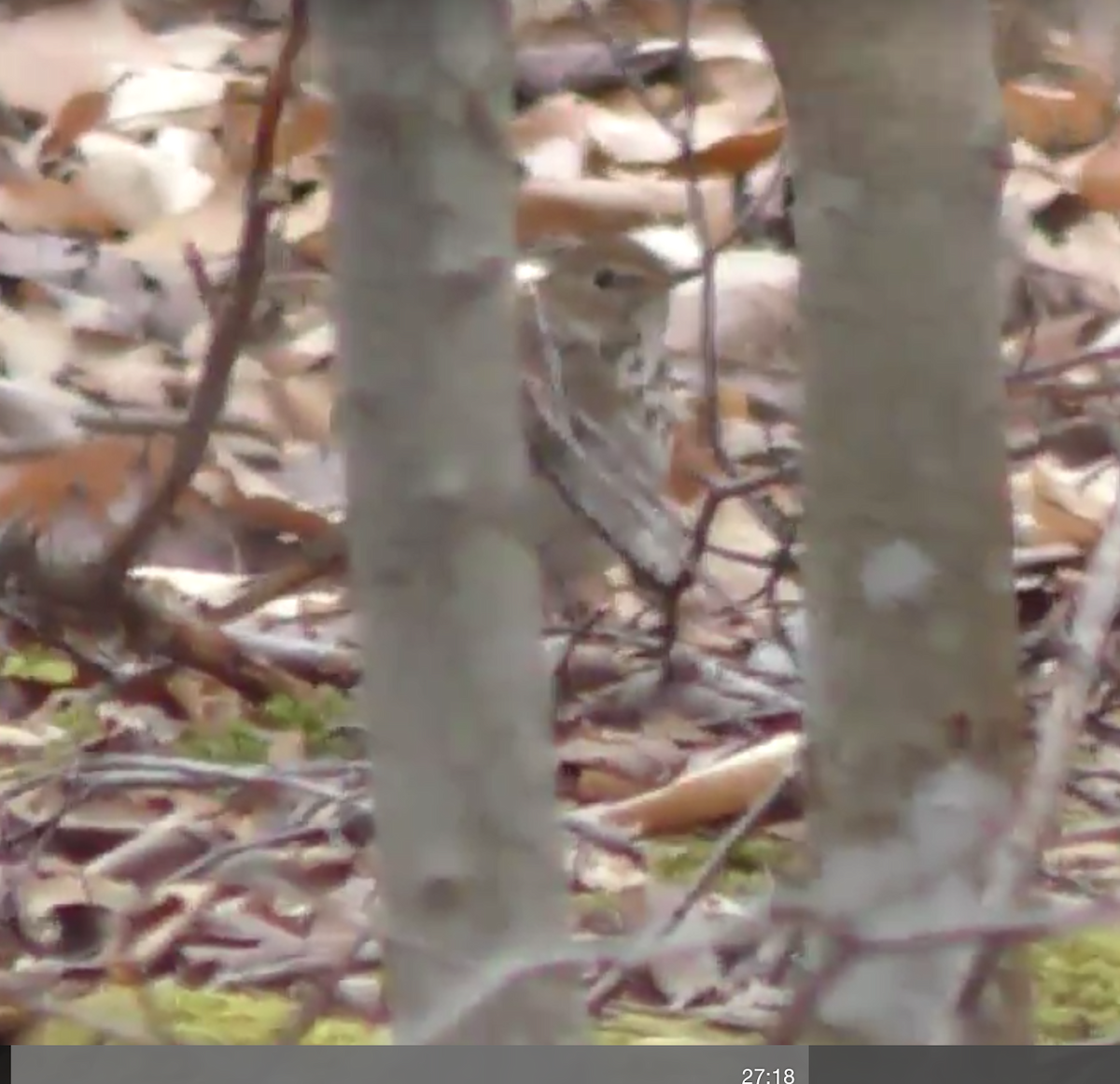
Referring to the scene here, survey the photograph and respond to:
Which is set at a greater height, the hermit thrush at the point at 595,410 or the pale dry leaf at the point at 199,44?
the hermit thrush at the point at 595,410

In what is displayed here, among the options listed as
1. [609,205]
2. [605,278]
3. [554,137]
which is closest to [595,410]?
[605,278]

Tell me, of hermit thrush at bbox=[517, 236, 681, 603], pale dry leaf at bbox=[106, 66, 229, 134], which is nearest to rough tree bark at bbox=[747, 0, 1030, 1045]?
hermit thrush at bbox=[517, 236, 681, 603]

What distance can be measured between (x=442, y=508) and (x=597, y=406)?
108cm

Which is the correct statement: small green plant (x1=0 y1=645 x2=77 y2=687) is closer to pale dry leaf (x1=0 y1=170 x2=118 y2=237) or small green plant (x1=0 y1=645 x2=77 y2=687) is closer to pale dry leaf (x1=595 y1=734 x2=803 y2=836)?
pale dry leaf (x1=595 y1=734 x2=803 y2=836)

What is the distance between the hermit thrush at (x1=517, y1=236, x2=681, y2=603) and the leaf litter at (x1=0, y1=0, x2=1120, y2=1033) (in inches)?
1.4

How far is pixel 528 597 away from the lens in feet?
1.92

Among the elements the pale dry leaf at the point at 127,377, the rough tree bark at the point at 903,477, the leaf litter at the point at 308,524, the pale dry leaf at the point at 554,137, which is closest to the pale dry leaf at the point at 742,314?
the leaf litter at the point at 308,524

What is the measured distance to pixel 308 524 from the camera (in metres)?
1.57

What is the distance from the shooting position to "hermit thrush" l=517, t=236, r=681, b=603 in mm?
1437

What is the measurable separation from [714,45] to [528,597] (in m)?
2.04

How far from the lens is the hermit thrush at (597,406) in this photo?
1.44m

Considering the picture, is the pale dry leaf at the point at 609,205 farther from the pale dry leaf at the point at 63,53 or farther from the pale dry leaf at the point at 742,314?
the pale dry leaf at the point at 63,53

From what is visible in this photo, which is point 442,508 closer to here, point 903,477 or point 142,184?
point 903,477

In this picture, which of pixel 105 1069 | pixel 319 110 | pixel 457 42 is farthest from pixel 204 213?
pixel 457 42
